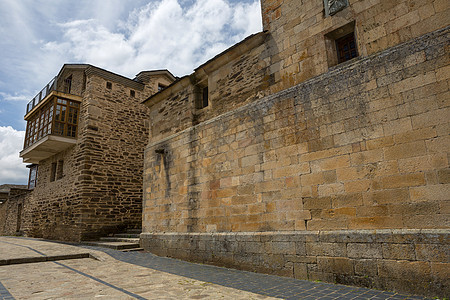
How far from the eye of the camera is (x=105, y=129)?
509 inches


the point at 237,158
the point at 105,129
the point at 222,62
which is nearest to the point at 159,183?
the point at 237,158

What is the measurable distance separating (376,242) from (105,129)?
11.8 meters

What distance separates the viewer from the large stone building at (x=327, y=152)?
4000mm

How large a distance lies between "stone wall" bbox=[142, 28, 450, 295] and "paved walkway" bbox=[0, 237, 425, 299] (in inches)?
18.0

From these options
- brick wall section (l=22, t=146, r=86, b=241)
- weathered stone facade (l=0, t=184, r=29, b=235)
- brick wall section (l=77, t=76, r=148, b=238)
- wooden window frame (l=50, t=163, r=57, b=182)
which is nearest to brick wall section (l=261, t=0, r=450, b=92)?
brick wall section (l=77, t=76, r=148, b=238)

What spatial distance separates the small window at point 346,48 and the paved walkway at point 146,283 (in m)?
3.99

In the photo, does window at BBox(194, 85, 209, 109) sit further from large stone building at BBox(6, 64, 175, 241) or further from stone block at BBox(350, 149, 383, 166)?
large stone building at BBox(6, 64, 175, 241)

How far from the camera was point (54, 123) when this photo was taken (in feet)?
41.7

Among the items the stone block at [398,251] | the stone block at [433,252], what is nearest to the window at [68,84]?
the stone block at [398,251]

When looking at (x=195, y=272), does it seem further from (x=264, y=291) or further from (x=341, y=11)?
(x=341, y=11)

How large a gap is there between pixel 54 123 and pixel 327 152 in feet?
40.0

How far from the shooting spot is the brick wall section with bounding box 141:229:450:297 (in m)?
3.73

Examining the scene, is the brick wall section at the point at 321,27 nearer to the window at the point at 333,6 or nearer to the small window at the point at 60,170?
the window at the point at 333,6

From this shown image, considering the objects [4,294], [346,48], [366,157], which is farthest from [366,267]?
[4,294]
